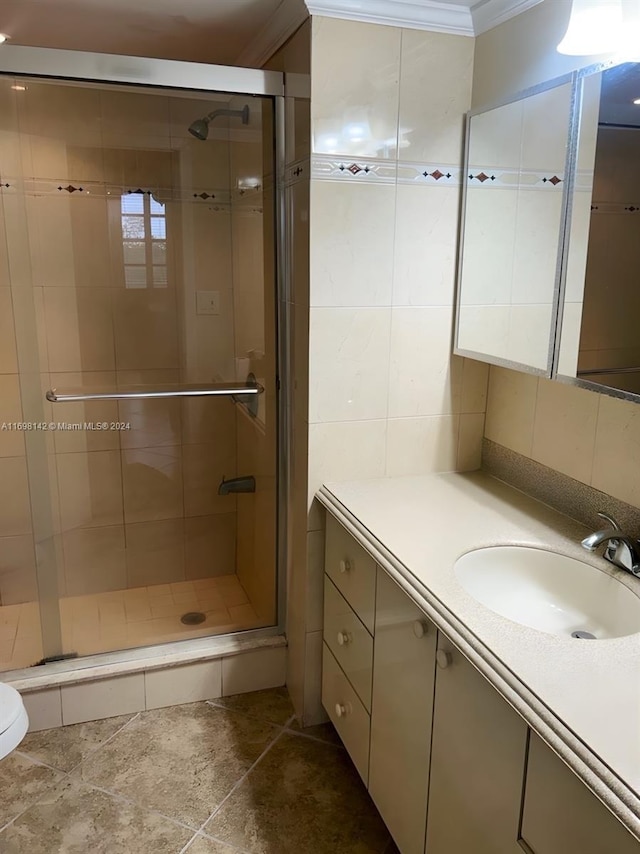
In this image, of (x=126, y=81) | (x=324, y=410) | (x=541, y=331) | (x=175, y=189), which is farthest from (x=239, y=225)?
(x=541, y=331)

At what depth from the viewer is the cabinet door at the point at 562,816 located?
0.89m

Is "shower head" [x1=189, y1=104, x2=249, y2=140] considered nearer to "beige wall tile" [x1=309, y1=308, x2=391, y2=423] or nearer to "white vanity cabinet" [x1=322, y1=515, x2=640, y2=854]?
"beige wall tile" [x1=309, y1=308, x2=391, y2=423]

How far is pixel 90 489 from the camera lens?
8.02ft

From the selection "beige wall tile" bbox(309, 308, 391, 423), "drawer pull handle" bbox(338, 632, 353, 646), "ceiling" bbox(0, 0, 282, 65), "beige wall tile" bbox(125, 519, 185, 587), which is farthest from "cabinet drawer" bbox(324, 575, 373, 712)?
"ceiling" bbox(0, 0, 282, 65)

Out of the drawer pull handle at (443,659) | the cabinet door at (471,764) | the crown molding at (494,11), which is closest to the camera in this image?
the cabinet door at (471,764)

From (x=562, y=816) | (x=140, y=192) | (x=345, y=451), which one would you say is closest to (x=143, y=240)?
(x=140, y=192)

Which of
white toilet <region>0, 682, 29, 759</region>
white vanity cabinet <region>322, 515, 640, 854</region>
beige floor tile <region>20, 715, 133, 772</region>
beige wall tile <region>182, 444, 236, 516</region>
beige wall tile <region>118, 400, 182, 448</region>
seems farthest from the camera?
beige wall tile <region>182, 444, 236, 516</region>

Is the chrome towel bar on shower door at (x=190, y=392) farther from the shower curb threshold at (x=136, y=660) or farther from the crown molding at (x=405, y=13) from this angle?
the crown molding at (x=405, y=13)

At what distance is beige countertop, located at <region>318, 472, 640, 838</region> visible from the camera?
0.93 m

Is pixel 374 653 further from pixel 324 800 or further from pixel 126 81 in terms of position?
pixel 126 81

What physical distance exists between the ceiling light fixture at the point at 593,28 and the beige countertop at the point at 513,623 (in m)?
1.07

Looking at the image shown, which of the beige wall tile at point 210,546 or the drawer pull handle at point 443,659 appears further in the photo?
the beige wall tile at point 210,546

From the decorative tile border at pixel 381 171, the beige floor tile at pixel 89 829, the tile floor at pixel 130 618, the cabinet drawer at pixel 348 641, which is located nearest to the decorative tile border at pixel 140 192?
the decorative tile border at pixel 381 171

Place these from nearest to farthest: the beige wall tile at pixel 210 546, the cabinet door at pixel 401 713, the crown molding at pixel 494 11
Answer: the cabinet door at pixel 401 713, the crown molding at pixel 494 11, the beige wall tile at pixel 210 546
